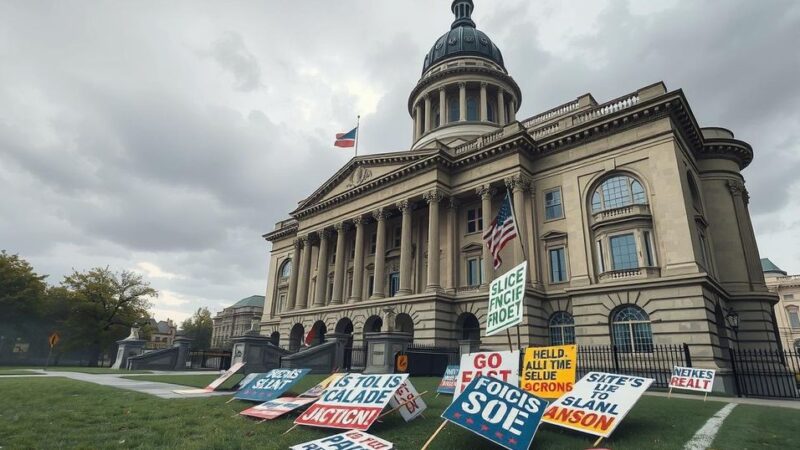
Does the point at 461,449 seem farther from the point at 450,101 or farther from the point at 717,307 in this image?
the point at 450,101

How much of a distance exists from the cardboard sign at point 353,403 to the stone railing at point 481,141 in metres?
25.2

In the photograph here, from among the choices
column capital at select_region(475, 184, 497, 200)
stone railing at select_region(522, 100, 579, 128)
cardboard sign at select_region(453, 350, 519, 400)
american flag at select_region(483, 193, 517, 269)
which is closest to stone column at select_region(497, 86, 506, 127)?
stone railing at select_region(522, 100, 579, 128)

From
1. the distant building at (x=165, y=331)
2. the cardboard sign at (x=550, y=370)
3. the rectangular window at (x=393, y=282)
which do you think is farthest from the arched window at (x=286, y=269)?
the distant building at (x=165, y=331)

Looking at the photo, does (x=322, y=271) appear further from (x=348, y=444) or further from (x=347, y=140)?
(x=348, y=444)

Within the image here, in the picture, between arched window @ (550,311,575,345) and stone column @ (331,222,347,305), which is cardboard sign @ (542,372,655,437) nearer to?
arched window @ (550,311,575,345)

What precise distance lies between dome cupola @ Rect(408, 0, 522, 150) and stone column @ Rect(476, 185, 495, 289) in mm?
15174

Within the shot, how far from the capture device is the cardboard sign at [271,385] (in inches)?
408

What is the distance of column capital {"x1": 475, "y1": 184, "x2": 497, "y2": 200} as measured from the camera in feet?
97.5

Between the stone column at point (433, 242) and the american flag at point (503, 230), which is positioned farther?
the stone column at point (433, 242)

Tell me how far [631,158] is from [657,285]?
782 cm

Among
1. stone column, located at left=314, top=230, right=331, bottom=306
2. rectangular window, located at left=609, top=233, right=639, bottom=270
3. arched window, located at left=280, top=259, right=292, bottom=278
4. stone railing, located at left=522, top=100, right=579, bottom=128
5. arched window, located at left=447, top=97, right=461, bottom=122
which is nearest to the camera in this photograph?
rectangular window, located at left=609, top=233, right=639, bottom=270

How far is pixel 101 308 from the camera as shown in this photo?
166 feet

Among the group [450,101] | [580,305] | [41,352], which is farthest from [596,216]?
[41,352]

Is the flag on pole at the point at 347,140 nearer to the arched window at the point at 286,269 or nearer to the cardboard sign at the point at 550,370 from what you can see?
the arched window at the point at 286,269
